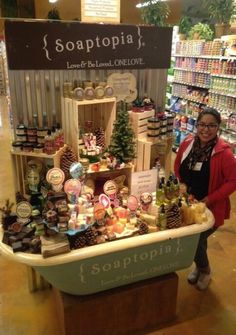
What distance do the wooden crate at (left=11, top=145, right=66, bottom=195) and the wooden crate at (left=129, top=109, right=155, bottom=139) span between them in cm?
61

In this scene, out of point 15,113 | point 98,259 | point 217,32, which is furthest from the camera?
point 217,32

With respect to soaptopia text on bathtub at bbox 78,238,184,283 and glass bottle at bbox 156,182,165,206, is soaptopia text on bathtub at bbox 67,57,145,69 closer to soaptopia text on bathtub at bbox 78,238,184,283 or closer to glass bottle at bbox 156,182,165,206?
glass bottle at bbox 156,182,165,206

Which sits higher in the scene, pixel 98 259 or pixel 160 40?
pixel 160 40

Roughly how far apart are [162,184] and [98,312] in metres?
1.00

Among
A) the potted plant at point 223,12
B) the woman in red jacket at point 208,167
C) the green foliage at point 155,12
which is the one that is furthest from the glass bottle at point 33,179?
→ the green foliage at point 155,12

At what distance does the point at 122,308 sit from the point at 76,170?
3.42 feet

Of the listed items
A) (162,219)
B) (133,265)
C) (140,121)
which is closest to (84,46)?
(140,121)

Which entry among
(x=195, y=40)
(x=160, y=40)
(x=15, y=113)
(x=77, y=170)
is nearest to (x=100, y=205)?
(x=77, y=170)

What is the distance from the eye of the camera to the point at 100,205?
215 cm

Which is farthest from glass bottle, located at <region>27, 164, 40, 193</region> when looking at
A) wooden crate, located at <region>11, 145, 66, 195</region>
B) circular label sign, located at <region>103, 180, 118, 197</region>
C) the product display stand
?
the product display stand

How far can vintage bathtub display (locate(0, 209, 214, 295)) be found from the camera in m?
1.88

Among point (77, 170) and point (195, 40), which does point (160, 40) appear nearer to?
point (77, 170)

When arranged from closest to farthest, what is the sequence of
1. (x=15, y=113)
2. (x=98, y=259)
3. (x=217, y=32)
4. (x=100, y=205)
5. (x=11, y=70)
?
(x=98, y=259)
(x=100, y=205)
(x=11, y=70)
(x=15, y=113)
(x=217, y=32)

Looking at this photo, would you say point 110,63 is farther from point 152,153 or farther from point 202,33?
point 202,33
